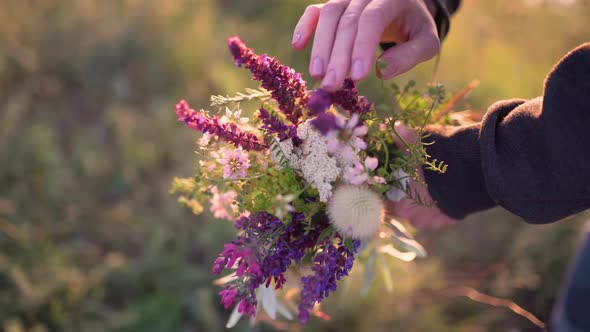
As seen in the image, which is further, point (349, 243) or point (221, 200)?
point (221, 200)

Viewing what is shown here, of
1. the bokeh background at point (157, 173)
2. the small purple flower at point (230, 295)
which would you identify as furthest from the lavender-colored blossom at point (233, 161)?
the bokeh background at point (157, 173)

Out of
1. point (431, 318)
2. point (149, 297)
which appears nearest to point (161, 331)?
point (149, 297)

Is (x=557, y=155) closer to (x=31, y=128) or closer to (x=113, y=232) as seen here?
(x=113, y=232)

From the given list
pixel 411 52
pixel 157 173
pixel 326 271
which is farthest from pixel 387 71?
pixel 157 173

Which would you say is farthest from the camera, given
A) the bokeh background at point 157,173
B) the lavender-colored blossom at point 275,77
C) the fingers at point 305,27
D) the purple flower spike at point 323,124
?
the bokeh background at point 157,173

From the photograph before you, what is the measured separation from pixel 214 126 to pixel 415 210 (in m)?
0.59

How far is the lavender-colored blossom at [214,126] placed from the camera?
0.82m

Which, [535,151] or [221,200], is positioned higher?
[221,200]

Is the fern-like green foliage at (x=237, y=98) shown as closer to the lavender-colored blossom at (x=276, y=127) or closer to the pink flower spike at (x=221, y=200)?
the lavender-colored blossom at (x=276, y=127)

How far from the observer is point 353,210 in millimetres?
825

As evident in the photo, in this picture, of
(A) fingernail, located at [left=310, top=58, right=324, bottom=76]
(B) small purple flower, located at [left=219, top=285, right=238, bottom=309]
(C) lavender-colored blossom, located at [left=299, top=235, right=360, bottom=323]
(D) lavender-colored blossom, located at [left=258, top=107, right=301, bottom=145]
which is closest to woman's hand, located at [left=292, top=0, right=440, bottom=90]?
(A) fingernail, located at [left=310, top=58, right=324, bottom=76]

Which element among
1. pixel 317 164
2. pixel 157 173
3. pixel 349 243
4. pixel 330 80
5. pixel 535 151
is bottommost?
pixel 535 151

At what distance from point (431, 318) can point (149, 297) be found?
1.24 m

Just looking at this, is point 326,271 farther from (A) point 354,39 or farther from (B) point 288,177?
(A) point 354,39
